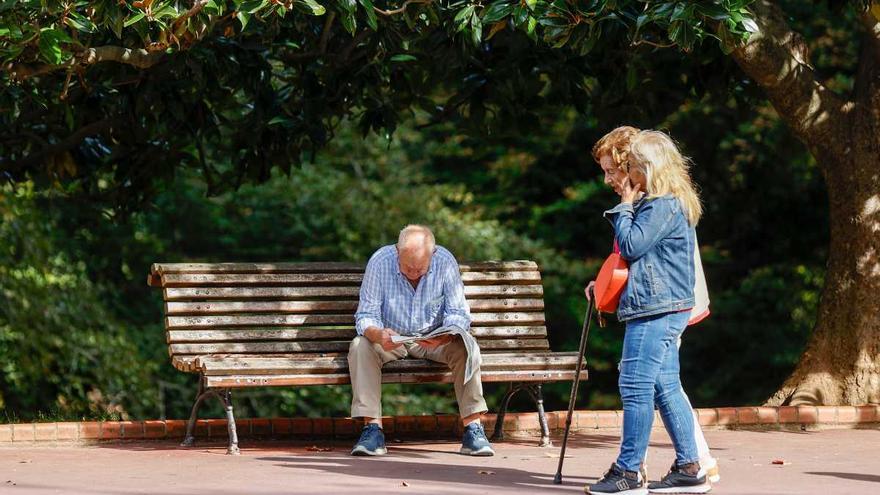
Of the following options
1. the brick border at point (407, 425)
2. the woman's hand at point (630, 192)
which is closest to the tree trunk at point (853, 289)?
the brick border at point (407, 425)

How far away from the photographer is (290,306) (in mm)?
7977

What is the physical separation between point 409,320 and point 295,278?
917mm

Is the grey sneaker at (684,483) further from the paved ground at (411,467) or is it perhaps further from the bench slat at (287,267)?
the bench slat at (287,267)

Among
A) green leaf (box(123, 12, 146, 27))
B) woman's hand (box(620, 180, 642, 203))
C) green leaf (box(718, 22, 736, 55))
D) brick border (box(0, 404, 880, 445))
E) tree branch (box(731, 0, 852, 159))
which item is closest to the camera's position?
woman's hand (box(620, 180, 642, 203))

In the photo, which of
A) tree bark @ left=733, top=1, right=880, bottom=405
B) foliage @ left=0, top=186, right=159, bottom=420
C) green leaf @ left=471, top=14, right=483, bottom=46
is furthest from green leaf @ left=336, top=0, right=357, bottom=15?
foliage @ left=0, top=186, right=159, bottom=420

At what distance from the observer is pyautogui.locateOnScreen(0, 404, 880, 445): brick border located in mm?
7578

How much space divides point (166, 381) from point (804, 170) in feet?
28.8

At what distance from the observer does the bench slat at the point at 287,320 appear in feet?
25.3

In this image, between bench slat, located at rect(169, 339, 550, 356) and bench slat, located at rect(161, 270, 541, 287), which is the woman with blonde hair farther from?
bench slat, located at rect(161, 270, 541, 287)

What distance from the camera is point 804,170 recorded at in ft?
60.3

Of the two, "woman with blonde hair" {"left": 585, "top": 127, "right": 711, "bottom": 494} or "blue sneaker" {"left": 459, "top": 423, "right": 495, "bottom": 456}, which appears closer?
"woman with blonde hair" {"left": 585, "top": 127, "right": 711, "bottom": 494}

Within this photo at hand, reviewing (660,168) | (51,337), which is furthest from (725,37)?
(51,337)

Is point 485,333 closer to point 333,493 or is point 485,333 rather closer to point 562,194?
point 333,493

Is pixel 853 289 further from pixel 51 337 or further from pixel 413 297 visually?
pixel 51 337
